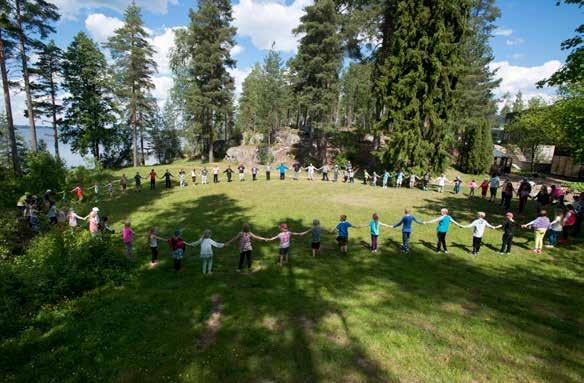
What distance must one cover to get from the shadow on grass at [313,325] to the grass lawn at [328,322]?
3cm

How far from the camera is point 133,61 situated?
37500 mm

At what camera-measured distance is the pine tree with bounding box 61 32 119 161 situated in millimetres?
38625

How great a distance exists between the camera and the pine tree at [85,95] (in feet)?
127

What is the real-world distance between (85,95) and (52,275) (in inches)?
1508

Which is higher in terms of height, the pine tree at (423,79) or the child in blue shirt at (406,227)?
the pine tree at (423,79)

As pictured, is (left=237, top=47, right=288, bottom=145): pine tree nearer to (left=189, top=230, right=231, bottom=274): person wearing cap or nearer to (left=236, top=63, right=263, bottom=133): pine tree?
(left=236, top=63, right=263, bottom=133): pine tree

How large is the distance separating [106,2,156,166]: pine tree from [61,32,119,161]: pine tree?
3.64 meters

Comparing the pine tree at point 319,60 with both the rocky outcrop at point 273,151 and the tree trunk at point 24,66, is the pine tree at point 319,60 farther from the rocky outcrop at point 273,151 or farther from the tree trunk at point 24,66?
the tree trunk at point 24,66

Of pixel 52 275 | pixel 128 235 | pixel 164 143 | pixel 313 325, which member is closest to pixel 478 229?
pixel 313 325

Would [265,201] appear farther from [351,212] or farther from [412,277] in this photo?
[412,277]

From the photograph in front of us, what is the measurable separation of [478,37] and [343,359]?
46870 mm

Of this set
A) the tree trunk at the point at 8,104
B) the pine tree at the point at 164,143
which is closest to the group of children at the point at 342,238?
the tree trunk at the point at 8,104

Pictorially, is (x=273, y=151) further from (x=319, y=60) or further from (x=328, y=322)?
(x=328, y=322)

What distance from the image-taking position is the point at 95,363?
6391 mm
